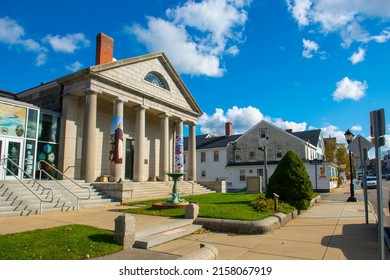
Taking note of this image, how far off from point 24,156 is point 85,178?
3.65 m

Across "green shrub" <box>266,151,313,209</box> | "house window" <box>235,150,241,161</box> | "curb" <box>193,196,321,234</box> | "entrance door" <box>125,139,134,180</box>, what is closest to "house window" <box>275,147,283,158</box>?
"house window" <box>235,150,241,161</box>

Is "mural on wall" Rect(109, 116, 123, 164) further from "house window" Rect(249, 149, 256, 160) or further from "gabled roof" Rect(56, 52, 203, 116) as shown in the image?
"house window" Rect(249, 149, 256, 160)

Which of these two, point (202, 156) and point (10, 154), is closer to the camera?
point (10, 154)

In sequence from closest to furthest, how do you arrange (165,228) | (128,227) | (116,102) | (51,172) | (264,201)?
(128,227)
(165,228)
(264,201)
(51,172)
(116,102)

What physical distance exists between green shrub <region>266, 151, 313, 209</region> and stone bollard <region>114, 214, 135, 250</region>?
8917 millimetres

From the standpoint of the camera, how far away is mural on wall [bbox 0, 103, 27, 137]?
641 inches

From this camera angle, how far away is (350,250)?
7.04 metres

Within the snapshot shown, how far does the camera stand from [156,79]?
1038 inches

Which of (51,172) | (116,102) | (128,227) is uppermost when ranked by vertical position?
(116,102)

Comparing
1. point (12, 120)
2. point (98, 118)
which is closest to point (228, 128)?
point (98, 118)

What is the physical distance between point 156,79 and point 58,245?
21668mm

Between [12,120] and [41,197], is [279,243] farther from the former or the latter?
[12,120]
